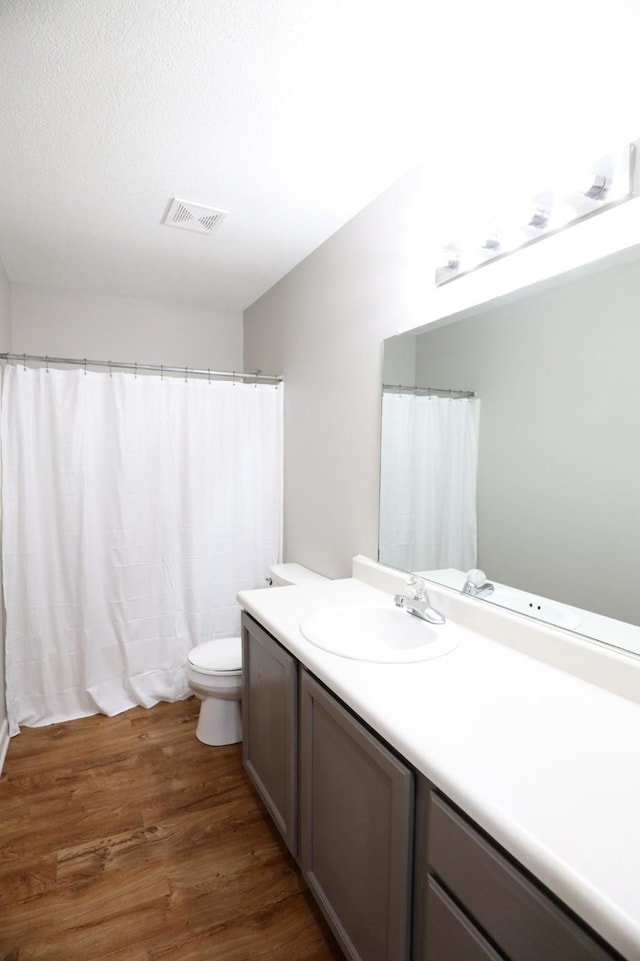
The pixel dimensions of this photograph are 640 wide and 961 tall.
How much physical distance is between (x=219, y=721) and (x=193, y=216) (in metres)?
2.27

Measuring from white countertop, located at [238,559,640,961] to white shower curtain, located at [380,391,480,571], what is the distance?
0.81 feet

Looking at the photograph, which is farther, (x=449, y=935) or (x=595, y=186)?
(x=595, y=186)

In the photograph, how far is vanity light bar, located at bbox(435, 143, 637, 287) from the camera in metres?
1.10

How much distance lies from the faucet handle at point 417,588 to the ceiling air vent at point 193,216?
1.68m

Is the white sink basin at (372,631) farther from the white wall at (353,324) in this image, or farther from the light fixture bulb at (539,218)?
the light fixture bulb at (539,218)

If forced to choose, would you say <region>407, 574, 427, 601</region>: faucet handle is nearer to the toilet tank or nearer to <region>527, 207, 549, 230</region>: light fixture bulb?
the toilet tank

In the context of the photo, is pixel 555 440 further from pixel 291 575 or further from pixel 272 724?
pixel 291 575

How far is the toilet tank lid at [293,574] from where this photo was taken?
2430mm

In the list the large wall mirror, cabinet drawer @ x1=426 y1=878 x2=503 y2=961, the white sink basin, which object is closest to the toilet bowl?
the white sink basin

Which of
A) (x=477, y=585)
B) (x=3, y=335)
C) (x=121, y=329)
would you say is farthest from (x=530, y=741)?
(x=121, y=329)

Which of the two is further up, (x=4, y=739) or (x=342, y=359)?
(x=342, y=359)

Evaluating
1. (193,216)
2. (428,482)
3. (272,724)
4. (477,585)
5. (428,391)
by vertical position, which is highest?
(193,216)

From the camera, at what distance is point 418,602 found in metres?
1.60

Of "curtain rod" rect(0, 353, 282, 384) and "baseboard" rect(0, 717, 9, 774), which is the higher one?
"curtain rod" rect(0, 353, 282, 384)
